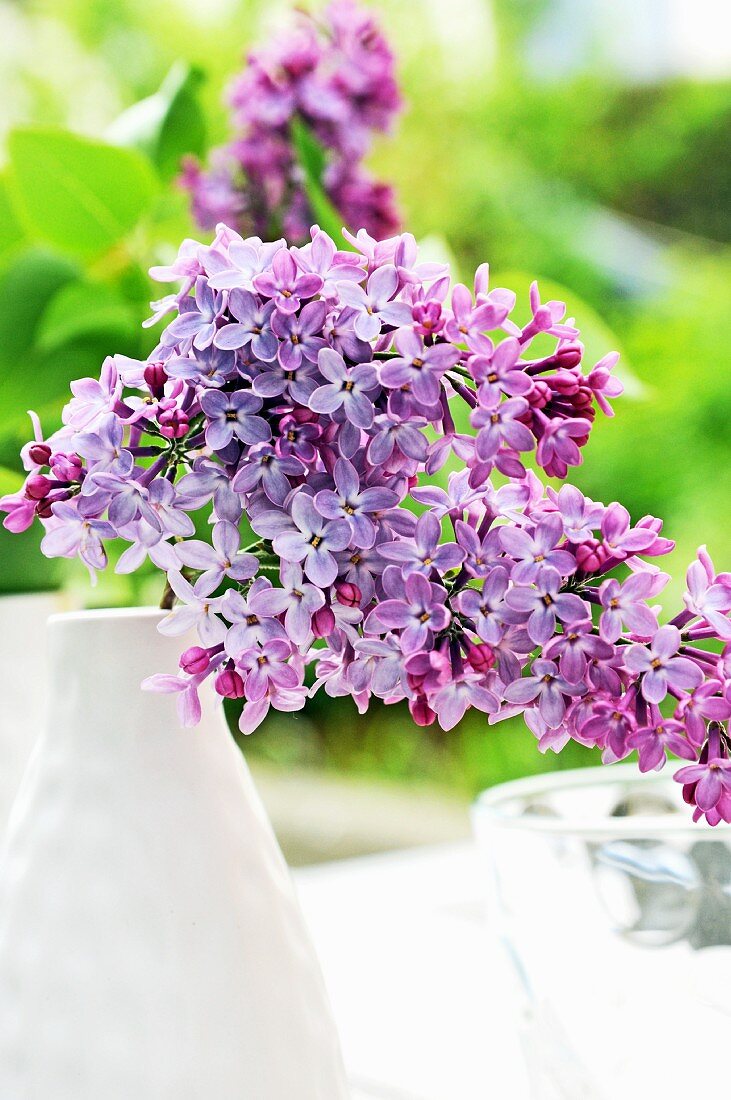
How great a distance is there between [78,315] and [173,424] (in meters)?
0.23

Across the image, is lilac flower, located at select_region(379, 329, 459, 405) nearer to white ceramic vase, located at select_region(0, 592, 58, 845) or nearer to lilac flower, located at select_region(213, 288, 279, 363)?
lilac flower, located at select_region(213, 288, 279, 363)

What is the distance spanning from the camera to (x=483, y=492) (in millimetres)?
199

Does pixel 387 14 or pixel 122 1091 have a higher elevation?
pixel 387 14

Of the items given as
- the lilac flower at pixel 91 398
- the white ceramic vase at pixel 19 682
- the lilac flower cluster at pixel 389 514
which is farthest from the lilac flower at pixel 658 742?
the white ceramic vase at pixel 19 682

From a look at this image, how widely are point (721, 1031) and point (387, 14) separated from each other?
2.59 m

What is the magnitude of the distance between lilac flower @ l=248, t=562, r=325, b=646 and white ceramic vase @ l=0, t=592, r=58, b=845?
0.17 meters

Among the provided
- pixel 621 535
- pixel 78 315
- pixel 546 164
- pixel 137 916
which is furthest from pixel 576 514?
pixel 546 164

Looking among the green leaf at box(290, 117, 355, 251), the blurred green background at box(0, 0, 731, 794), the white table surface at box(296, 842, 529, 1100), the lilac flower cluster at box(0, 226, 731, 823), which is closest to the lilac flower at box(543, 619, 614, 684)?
the lilac flower cluster at box(0, 226, 731, 823)

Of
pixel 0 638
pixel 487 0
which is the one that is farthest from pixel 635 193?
pixel 0 638

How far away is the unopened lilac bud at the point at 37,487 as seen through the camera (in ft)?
0.63

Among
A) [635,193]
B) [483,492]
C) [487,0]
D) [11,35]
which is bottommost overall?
[483,492]

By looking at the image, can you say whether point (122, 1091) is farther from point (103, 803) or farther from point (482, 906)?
point (482, 906)

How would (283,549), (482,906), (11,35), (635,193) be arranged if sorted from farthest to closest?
(11,35)
(635,193)
(482,906)
(283,549)

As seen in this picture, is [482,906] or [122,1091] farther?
[482,906]
